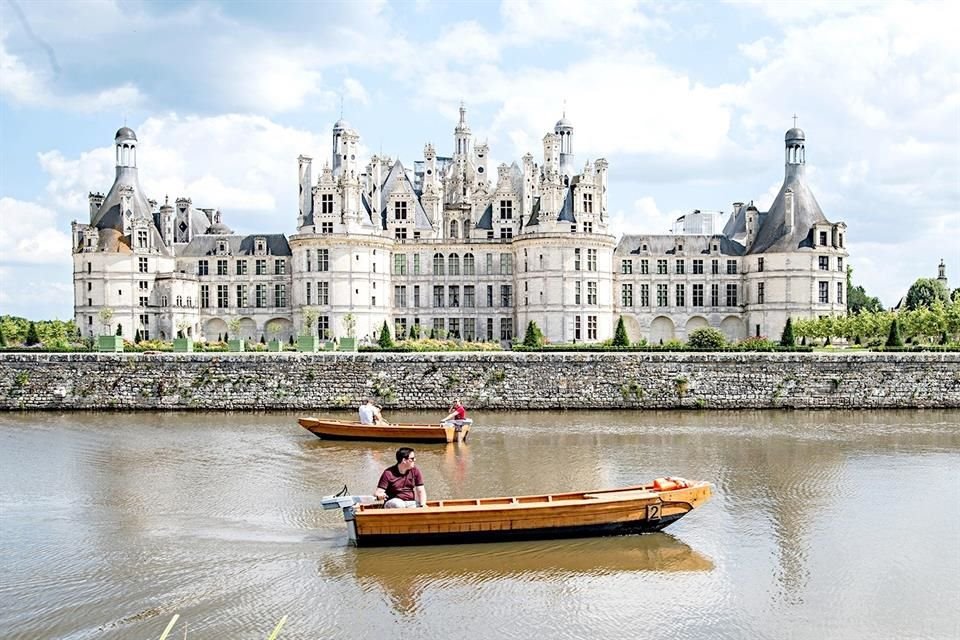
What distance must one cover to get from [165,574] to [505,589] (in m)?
6.04

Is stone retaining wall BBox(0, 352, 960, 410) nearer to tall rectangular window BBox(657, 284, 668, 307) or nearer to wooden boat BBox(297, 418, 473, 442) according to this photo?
wooden boat BBox(297, 418, 473, 442)

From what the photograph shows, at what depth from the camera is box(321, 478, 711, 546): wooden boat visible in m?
17.2

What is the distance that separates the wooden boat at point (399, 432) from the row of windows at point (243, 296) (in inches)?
1378

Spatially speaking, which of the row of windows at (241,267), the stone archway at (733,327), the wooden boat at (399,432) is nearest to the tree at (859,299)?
the stone archway at (733,327)

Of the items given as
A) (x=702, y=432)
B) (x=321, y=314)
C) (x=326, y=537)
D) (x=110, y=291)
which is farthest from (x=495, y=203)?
(x=326, y=537)

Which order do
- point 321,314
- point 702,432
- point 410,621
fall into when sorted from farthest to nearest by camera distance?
point 321,314, point 702,432, point 410,621

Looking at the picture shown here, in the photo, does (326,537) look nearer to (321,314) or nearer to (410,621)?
(410,621)

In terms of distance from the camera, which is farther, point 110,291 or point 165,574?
point 110,291

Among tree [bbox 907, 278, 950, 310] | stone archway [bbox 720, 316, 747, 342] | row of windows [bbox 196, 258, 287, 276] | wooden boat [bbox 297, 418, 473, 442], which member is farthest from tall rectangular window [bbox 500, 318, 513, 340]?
tree [bbox 907, 278, 950, 310]

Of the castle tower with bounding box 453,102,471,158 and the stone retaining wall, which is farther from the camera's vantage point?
the castle tower with bounding box 453,102,471,158

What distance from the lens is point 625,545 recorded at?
17.8m

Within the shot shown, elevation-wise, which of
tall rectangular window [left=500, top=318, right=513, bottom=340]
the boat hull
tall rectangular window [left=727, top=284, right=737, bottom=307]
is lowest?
the boat hull

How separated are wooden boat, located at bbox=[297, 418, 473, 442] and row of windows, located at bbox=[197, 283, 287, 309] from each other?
3500cm

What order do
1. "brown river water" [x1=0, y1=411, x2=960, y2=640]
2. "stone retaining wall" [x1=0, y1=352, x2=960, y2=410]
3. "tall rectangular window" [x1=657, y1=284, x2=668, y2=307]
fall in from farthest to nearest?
"tall rectangular window" [x1=657, y1=284, x2=668, y2=307], "stone retaining wall" [x1=0, y1=352, x2=960, y2=410], "brown river water" [x1=0, y1=411, x2=960, y2=640]
